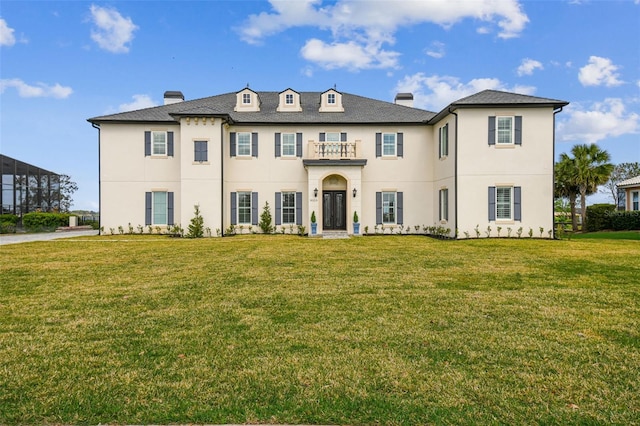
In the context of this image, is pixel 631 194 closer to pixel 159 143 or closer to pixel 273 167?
pixel 273 167

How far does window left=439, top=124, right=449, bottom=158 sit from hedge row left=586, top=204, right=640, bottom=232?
15.5 meters

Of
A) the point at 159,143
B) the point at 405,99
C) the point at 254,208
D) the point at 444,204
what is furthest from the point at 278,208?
the point at 405,99

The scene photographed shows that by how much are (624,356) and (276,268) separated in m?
7.30

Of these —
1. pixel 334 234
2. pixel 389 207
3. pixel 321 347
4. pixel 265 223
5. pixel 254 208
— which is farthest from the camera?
pixel 389 207

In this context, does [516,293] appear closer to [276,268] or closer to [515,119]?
[276,268]

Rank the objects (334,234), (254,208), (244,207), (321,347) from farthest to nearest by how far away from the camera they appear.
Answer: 1. (244,207)
2. (254,208)
3. (334,234)
4. (321,347)

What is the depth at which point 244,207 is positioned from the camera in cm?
2173

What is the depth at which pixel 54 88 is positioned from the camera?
1706 cm

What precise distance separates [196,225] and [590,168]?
85.6 feet

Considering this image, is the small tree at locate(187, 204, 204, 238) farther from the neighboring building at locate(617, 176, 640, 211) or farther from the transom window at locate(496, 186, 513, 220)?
the neighboring building at locate(617, 176, 640, 211)

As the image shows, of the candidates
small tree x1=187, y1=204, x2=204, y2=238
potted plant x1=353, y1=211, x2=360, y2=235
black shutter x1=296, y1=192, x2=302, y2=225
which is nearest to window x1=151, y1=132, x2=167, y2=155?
small tree x1=187, y1=204, x2=204, y2=238

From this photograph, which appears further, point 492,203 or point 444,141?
point 444,141

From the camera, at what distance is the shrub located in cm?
2788

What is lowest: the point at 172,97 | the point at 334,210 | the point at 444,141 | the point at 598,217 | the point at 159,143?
the point at 598,217
